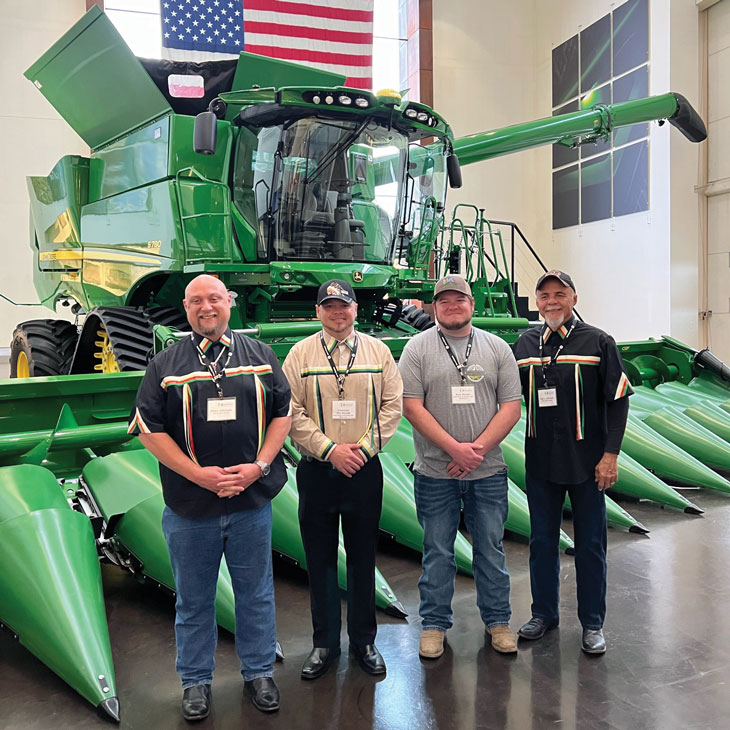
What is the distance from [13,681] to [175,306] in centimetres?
430

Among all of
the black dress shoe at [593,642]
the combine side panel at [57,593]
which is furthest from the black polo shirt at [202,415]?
the black dress shoe at [593,642]

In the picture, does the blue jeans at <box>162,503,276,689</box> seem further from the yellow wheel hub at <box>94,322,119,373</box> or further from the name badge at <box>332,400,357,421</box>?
the yellow wheel hub at <box>94,322,119,373</box>

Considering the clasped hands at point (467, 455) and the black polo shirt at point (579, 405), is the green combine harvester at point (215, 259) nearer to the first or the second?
the clasped hands at point (467, 455)

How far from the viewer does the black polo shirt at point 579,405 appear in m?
3.27

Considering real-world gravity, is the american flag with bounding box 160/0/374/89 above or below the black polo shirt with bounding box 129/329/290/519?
above

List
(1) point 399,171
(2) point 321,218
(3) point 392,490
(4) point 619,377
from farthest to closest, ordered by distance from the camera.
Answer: (1) point 399,171 < (2) point 321,218 < (3) point 392,490 < (4) point 619,377

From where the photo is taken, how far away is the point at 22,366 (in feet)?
25.4

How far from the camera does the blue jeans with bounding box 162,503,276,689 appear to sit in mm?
2795

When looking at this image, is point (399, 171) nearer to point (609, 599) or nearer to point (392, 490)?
point (392, 490)

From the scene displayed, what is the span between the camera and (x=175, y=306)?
6938mm

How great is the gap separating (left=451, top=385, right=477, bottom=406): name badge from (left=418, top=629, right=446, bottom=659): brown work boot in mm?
993

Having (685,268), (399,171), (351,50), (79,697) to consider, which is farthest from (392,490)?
(351,50)

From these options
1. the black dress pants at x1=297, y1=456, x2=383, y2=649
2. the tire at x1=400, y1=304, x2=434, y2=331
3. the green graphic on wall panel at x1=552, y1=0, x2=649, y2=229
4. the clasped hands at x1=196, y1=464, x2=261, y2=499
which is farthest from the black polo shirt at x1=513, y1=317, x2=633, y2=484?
the green graphic on wall panel at x1=552, y1=0, x2=649, y2=229

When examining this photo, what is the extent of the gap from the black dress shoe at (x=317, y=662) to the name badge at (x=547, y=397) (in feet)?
4.53
